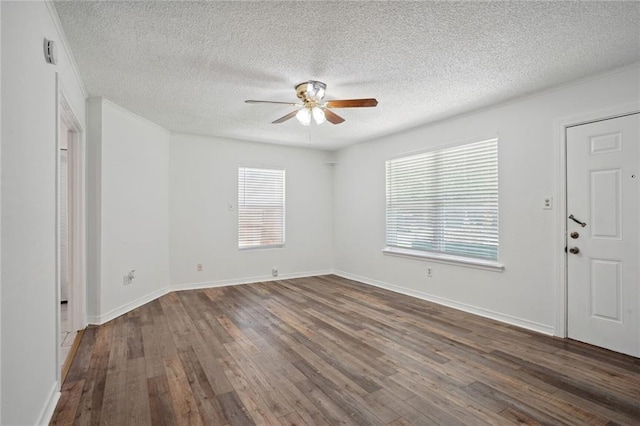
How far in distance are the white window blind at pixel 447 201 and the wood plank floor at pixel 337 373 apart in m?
1.00

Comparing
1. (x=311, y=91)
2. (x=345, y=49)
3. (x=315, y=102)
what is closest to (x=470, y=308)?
(x=315, y=102)

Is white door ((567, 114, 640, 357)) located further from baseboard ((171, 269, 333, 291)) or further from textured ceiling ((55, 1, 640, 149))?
baseboard ((171, 269, 333, 291))

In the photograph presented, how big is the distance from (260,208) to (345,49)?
12.4ft

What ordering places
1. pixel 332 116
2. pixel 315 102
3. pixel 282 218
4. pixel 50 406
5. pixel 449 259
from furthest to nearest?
pixel 282 218, pixel 449 259, pixel 332 116, pixel 315 102, pixel 50 406

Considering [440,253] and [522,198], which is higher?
[522,198]

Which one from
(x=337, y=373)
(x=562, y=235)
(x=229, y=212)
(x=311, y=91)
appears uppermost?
(x=311, y=91)

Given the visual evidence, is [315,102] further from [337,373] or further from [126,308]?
[126,308]

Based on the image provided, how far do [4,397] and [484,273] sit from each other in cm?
418

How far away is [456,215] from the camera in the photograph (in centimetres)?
421

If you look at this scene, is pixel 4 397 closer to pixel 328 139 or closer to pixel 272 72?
pixel 272 72

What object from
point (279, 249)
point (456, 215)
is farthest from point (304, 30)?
point (279, 249)

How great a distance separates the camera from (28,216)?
5.33 ft

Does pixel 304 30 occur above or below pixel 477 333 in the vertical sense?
above

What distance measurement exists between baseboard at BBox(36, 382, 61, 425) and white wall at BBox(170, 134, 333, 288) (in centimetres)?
300
